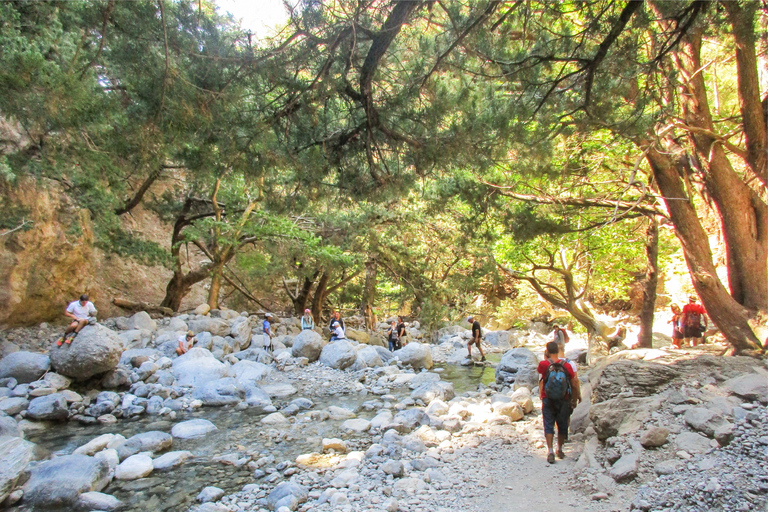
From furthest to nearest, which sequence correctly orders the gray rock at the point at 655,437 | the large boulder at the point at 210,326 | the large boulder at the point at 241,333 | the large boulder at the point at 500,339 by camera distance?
the large boulder at the point at 500,339, the large boulder at the point at 241,333, the large boulder at the point at 210,326, the gray rock at the point at 655,437

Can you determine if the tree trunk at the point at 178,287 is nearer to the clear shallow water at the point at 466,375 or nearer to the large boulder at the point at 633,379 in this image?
the clear shallow water at the point at 466,375

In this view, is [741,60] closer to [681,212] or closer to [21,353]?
[681,212]

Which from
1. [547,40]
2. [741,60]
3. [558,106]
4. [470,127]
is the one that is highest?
[741,60]

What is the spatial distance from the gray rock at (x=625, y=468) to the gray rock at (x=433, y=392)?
4.52 metres

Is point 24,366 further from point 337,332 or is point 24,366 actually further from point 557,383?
point 557,383

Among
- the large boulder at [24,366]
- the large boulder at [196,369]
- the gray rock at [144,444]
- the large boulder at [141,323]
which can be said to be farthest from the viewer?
the large boulder at [141,323]

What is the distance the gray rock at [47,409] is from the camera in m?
6.30

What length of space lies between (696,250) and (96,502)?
7542 millimetres

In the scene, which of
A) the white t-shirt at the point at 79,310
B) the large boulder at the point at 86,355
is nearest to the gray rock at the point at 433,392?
the large boulder at the point at 86,355

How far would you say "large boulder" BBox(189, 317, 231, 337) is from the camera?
11.9 m

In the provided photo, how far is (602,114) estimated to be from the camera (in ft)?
16.3

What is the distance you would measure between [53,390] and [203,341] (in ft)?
12.8

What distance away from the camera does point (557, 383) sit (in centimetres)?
448

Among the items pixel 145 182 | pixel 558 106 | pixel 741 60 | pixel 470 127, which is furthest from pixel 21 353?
pixel 741 60
